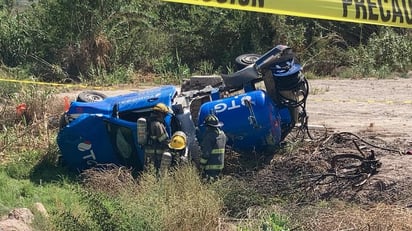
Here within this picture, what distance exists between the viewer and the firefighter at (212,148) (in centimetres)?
920

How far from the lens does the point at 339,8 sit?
11.2m

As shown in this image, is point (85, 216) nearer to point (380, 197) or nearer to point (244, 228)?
point (244, 228)

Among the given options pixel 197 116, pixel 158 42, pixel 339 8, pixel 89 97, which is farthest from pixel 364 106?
pixel 158 42

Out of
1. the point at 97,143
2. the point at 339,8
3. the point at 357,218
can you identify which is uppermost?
the point at 339,8

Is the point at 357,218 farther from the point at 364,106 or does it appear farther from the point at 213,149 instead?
the point at 364,106

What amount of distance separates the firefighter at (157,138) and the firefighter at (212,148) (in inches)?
20.2

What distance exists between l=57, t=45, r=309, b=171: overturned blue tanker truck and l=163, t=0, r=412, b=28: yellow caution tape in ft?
3.32

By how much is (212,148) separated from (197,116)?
1.03 metres

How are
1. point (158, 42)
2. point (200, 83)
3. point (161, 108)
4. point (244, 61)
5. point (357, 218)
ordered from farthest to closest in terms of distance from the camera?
1. point (158, 42)
2. point (244, 61)
3. point (200, 83)
4. point (161, 108)
5. point (357, 218)

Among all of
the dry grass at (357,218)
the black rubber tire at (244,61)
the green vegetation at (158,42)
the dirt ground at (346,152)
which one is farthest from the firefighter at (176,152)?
the green vegetation at (158,42)

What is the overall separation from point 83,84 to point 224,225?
11767 mm

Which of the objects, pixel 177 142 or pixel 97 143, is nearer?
pixel 177 142

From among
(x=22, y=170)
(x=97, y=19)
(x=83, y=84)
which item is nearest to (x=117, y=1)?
(x=97, y=19)

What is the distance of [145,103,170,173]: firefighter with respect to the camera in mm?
9281
